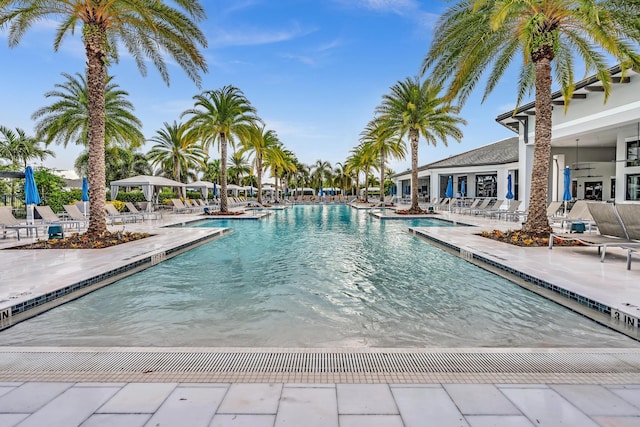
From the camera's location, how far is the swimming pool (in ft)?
13.8

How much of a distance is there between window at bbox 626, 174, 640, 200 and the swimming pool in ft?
45.4

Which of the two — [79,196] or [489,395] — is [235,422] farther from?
[79,196]

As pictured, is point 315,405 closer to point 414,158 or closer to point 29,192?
point 29,192

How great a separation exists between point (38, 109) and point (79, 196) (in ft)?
18.4

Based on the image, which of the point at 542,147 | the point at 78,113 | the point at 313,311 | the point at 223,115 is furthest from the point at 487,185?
the point at 313,311

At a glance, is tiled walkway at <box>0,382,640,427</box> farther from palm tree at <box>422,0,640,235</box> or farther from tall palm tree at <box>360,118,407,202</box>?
tall palm tree at <box>360,118,407,202</box>

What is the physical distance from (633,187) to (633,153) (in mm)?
1671

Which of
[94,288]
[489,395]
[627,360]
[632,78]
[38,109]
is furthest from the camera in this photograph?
[38,109]

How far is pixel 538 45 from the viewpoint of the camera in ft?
33.1

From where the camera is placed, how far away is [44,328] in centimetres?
448

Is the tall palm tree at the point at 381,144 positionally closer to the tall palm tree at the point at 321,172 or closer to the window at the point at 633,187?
the window at the point at 633,187

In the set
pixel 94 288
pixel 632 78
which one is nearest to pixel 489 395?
pixel 94 288

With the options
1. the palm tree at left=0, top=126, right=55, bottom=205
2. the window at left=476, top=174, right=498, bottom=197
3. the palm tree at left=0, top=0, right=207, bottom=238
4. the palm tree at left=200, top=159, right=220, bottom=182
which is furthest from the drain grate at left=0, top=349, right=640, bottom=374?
the palm tree at left=200, top=159, right=220, bottom=182

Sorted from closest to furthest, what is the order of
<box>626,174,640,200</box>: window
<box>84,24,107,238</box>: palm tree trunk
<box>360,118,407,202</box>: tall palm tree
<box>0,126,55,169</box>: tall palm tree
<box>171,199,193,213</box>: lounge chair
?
<box>84,24,107,238</box>: palm tree trunk
<box>626,174,640,200</box>: window
<box>171,199,193,213</box>: lounge chair
<box>360,118,407,202</box>: tall palm tree
<box>0,126,55,169</box>: tall palm tree
